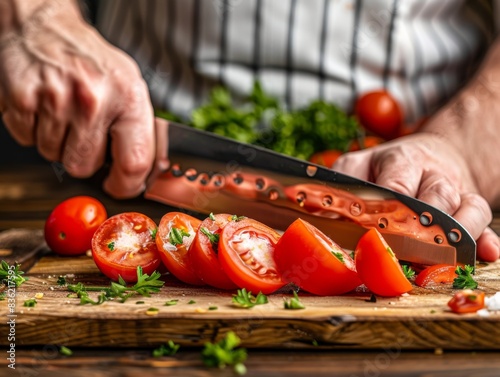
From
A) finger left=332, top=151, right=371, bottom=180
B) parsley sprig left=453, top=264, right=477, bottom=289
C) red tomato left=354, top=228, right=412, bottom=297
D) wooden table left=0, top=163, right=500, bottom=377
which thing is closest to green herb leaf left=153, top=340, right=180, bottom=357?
wooden table left=0, top=163, right=500, bottom=377

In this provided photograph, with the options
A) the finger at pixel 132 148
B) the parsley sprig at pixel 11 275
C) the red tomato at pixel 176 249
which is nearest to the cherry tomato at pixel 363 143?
the finger at pixel 132 148

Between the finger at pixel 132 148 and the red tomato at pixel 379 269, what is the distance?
81cm

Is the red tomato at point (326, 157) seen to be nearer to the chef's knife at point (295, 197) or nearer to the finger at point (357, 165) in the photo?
the finger at point (357, 165)

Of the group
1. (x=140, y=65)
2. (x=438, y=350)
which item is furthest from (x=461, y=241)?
(x=140, y=65)

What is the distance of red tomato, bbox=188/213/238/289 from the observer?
60.7 inches

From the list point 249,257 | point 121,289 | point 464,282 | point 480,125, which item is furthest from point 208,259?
point 480,125

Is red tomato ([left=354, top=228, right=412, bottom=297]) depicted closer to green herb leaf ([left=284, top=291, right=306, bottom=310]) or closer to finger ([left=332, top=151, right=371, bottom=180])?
green herb leaf ([left=284, top=291, right=306, bottom=310])

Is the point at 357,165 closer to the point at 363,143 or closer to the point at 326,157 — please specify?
the point at 326,157

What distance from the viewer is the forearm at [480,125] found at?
2.43m

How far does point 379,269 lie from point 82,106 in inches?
40.2

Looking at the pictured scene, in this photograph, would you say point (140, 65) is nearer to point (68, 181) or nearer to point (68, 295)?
point (68, 181)

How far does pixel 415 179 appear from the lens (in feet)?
6.52

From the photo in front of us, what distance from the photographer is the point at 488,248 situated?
1.85m

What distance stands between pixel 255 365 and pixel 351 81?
1.89 meters
